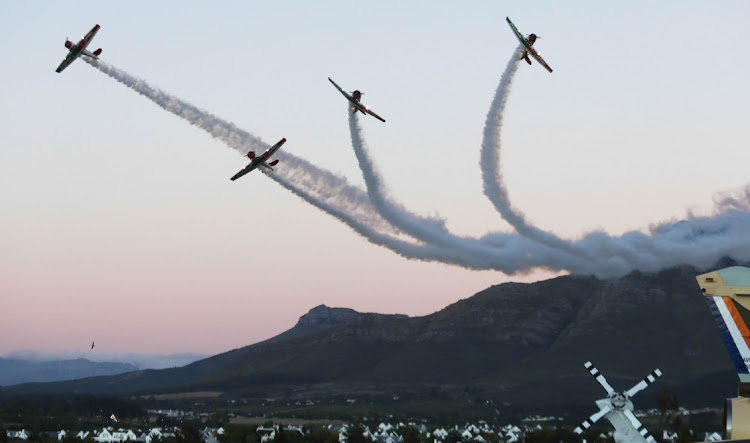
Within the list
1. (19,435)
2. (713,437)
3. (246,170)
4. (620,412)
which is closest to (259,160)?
(246,170)

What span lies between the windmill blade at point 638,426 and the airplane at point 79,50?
2981 inches

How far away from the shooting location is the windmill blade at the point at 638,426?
60119mm

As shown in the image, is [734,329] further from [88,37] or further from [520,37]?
Result: [88,37]

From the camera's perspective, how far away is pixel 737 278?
41.5 meters

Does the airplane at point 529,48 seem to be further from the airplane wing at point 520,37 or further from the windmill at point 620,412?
the windmill at point 620,412

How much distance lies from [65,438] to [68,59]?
225 ft

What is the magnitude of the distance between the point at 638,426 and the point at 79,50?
7846cm

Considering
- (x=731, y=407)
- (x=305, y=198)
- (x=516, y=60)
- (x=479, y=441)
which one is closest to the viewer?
(x=731, y=407)

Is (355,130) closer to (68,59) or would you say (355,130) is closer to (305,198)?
(305,198)

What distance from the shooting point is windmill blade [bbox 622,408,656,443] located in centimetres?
6012

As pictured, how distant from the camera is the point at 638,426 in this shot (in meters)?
62.1

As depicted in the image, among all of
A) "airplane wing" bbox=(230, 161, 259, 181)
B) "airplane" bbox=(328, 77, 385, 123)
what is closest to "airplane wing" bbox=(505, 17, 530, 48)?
"airplane" bbox=(328, 77, 385, 123)

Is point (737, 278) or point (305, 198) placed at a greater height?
point (305, 198)

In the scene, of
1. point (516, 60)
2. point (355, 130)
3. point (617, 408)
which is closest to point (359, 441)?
point (355, 130)
